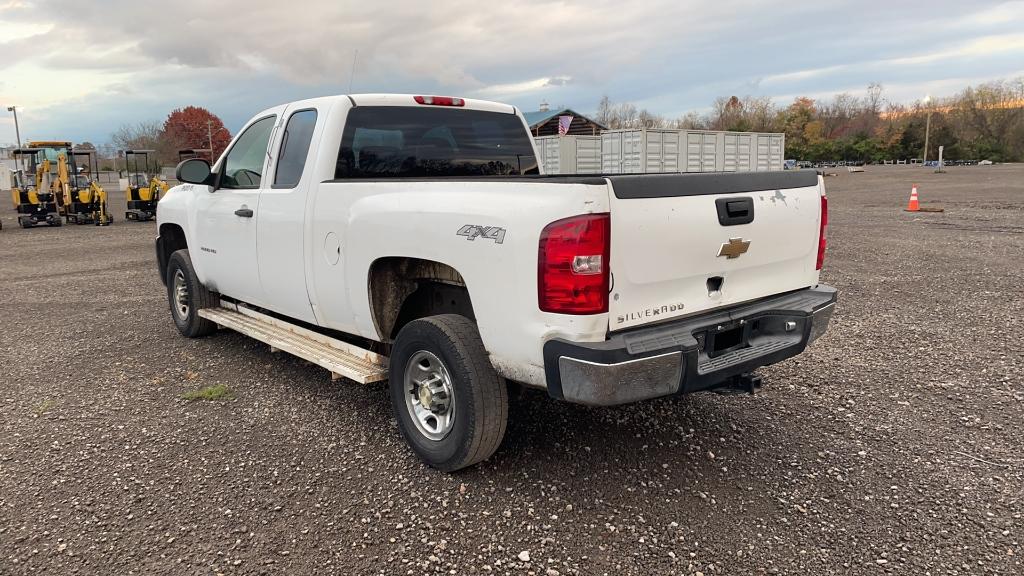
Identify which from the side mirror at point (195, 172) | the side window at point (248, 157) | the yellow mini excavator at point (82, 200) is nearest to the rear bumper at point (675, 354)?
the side window at point (248, 157)

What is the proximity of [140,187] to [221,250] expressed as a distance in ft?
65.3

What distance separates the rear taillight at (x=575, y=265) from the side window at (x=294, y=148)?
2.23m

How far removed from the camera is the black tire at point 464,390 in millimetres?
3277

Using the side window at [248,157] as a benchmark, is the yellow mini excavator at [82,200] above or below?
below

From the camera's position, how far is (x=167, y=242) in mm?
6672

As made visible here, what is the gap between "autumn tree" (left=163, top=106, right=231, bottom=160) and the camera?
102500mm

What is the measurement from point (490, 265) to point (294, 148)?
86.1 inches

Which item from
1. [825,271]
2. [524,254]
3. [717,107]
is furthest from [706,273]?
[717,107]

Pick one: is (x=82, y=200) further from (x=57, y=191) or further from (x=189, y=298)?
(x=189, y=298)

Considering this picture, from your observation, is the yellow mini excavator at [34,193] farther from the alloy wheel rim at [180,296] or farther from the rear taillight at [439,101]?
the rear taillight at [439,101]

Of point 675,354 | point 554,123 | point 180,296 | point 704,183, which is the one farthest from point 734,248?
point 554,123

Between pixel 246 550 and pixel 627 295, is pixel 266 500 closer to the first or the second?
pixel 246 550

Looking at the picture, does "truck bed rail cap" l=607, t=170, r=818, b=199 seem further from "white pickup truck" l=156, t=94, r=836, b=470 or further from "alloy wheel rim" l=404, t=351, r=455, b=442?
"alloy wheel rim" l=404, t=351, r=455, b=442

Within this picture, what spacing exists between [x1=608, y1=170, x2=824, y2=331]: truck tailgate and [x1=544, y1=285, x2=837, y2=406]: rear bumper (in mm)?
89
